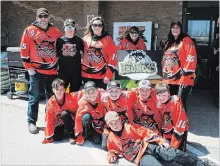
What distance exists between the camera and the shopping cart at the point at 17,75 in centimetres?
699

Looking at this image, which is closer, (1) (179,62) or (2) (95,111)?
(2) (95,111)

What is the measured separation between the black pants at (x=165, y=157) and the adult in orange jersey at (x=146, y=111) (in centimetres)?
62

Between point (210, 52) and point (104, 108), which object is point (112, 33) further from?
point (104, 108)

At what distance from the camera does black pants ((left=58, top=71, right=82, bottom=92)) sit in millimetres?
4742

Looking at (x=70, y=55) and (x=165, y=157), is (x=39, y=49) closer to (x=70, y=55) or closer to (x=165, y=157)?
(x=70, y=55)

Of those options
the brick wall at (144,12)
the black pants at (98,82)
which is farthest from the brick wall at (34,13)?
the black pants at (98,82)

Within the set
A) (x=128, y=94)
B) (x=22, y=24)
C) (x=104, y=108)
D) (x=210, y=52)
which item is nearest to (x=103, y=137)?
(x=104, y=108)

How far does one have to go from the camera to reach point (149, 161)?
3475 millimetres

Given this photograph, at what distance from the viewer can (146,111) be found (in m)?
4.26

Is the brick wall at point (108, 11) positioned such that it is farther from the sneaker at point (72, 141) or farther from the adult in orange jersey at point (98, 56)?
the sneaker at point (72, 141)

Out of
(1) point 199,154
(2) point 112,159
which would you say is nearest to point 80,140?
(2) point 112,159

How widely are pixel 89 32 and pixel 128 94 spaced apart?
1229 mm

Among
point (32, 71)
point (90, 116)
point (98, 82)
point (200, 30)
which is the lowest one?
point (90, 116)

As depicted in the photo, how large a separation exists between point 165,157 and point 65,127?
5.40ft
